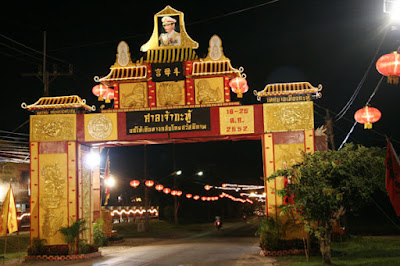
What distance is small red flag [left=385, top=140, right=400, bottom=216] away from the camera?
313 inches

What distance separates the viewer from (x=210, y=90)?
48.8ft

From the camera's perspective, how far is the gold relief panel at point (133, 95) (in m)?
15.1

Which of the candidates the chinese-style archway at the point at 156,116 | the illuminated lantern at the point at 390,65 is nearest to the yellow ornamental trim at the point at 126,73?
the chinese-style archway at the point at 156,116

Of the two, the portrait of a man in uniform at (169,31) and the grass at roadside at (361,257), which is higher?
the portrait of a man in uniform at (169,31)

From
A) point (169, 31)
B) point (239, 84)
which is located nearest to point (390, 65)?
point (239, 84)

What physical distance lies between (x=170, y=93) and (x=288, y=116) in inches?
A: 163

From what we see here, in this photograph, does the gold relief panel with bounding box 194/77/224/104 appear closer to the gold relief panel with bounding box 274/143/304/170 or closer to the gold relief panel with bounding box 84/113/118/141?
the gold relief panel with bounding box 274/143/304/170

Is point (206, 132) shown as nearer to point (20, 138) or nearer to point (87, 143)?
point (87, 143)

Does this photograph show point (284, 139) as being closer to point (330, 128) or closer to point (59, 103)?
point (330, 128)

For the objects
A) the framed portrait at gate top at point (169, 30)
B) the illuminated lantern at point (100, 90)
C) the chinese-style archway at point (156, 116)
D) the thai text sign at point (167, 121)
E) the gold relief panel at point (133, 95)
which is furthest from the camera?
the illuminated lantern at point (100, 90)

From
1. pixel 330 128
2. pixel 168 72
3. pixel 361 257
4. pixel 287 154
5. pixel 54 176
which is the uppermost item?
pixel 168 72

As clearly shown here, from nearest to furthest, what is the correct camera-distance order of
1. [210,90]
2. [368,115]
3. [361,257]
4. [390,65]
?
[390,65]
[361,257]
[368,115]
[210,90]

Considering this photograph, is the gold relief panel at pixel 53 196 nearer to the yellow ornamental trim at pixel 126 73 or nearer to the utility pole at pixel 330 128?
the yellow ornamental trim at pixel 126 73

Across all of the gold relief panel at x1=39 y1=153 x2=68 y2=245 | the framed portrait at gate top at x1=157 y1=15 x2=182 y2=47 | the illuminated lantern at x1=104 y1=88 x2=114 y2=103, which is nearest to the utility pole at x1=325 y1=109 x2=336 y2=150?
the framed portrait at gate top at x1=157 y1=15 x2=182 y2=47
